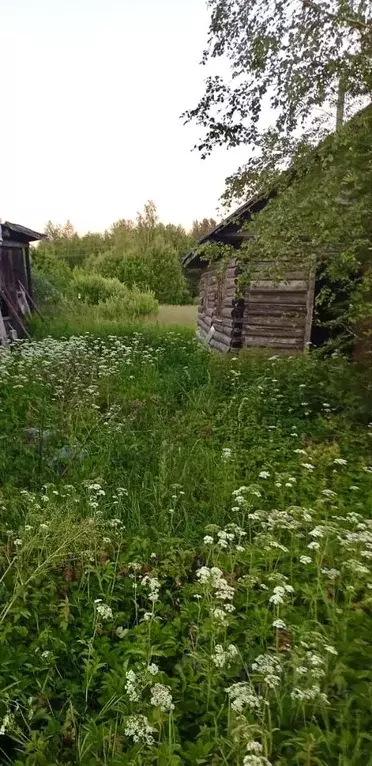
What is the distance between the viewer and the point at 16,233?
16.1 metres

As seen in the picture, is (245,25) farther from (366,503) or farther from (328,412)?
(366,503)

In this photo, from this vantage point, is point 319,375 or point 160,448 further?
point 319,375

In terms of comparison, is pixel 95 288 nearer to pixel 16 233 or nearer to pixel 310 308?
pixel 16 233

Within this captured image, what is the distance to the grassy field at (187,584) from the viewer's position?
2092 millimetres

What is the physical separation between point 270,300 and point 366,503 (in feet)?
28.5

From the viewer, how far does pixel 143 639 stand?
8.50ft

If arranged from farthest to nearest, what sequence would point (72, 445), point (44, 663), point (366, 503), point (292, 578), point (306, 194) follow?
point (306, 194) → point (72, 445) → point (366, 503) → point (292, 578) → point (44, 663)

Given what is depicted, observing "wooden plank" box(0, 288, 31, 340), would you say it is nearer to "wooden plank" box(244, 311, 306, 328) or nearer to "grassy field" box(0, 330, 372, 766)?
"wooden plank" box(244, 311, 306, 328)

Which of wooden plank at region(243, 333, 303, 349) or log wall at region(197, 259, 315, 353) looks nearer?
log wall at region(197, 259, 315, 353)

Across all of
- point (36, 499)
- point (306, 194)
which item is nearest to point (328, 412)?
point (306, 194)

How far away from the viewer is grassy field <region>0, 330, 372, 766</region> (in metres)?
2.09

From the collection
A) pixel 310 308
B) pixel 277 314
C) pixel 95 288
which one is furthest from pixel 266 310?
pixel 95 288

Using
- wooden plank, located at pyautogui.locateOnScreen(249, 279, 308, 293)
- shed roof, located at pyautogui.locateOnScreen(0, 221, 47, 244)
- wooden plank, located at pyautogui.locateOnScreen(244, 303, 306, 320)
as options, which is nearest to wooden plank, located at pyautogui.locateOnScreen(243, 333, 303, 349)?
wooden plank, located at pyautogui.locateOnScreen(244, 303, 306, 320)

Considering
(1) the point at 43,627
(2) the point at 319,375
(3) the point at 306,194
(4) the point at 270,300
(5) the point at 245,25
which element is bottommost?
(1) the point at 43,627
